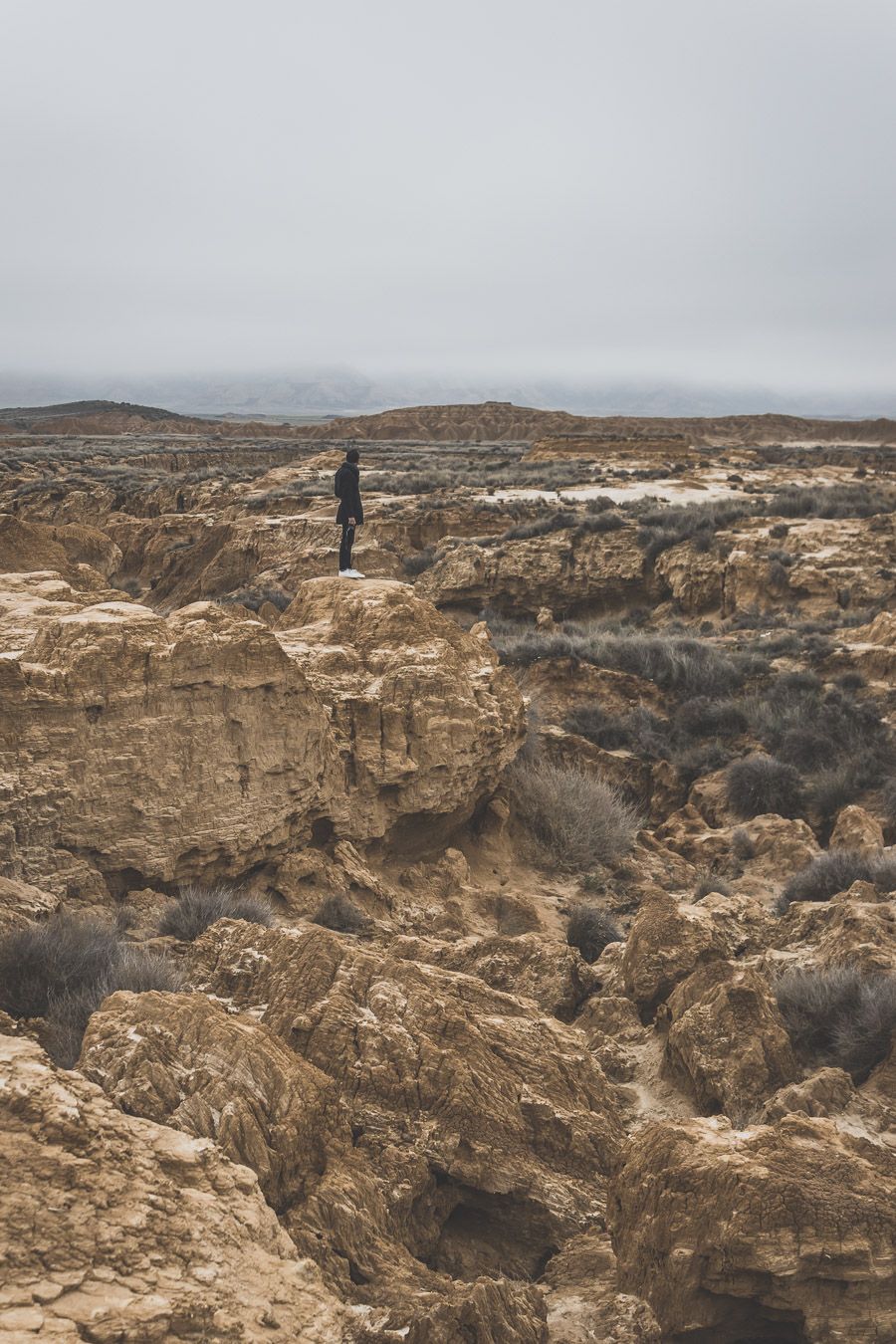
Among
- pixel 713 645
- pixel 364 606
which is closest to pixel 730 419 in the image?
pixel 713 645

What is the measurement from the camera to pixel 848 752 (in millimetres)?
12078

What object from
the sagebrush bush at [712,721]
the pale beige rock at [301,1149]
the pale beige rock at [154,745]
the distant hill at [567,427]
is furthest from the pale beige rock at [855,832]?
the distant hill at [567,427]

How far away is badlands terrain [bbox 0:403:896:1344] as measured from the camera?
2619 mm

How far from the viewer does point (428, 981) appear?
4148mm

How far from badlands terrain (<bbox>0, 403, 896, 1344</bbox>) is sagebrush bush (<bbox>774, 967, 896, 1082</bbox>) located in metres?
0.02

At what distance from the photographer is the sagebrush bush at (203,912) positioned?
17.8ft

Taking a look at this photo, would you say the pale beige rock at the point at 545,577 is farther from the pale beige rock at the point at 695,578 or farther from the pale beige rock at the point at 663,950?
the pale beige rock at the point at 663,950

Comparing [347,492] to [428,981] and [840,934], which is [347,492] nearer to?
[840,934]

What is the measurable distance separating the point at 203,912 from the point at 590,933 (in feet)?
10.8

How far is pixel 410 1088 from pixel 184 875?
3.12 meters

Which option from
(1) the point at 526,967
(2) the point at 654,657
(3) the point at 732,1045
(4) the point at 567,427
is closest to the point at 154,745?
(1) the point at 526,967

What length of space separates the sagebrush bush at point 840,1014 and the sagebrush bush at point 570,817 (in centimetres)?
352

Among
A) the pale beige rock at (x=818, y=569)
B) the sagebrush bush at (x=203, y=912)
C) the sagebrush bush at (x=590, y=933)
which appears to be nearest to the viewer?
the sagebrush bush at (x=203, y=912)

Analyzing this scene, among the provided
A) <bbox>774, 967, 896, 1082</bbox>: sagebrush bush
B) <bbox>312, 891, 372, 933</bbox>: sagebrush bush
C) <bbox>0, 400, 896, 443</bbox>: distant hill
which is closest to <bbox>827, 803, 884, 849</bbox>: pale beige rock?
<bbox>774, 967, 896, 1082</bbox>: sagebrush bush
